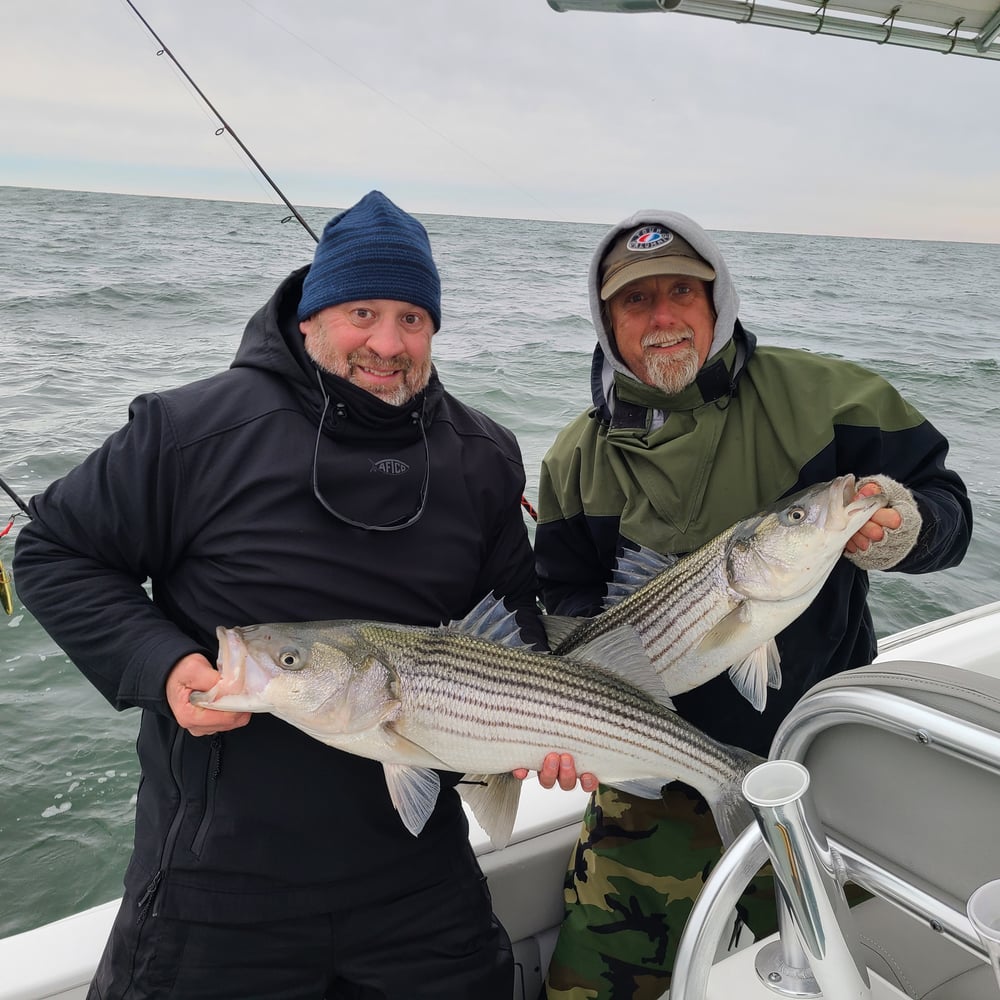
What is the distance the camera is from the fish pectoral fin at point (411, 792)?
2.35 meters

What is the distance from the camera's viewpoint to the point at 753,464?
300cm

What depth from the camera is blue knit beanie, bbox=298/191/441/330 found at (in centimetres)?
274

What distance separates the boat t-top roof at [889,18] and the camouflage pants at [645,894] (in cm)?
338

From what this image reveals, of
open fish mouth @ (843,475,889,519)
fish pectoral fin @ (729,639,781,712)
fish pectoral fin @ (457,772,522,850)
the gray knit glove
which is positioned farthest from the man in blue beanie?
the gray knit glove

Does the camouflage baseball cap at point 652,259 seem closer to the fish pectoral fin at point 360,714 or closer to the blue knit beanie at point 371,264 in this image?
the blue knit beanie at point 371,264

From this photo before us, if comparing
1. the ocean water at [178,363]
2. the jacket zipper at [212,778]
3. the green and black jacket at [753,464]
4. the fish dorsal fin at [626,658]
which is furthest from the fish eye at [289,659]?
the ocean water at [178,363]

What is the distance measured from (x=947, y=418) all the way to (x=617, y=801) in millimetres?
13664

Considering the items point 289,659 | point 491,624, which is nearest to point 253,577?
point 289,659

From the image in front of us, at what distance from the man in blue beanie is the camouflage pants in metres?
0.47

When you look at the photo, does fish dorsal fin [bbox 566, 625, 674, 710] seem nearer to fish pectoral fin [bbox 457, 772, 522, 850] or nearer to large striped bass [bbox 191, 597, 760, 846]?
large striped bass [bbox 191, 597, 760, 846]

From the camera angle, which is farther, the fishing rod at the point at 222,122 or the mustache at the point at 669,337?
the fishing rod at the point at 222,122

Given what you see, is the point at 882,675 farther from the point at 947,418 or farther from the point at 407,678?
the point at 947,418

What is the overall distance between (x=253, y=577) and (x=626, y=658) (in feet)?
3.92

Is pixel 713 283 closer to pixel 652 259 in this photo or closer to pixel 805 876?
pixel 652 259
